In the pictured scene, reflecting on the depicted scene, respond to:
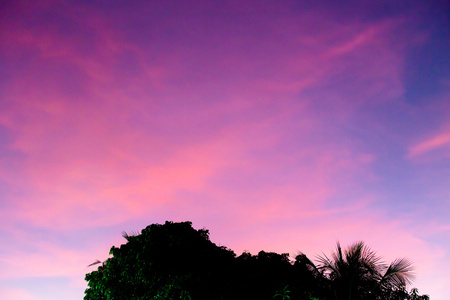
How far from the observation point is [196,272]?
13539mm

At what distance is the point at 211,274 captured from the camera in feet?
44.9

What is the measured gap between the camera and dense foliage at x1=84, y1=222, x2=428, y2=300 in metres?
13.1

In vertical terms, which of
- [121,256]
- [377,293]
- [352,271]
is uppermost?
[121,256]

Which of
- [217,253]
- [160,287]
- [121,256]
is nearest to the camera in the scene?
[160,287]

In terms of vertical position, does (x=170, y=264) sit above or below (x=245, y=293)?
above

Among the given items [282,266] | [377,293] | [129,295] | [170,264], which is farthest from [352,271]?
[129,295]

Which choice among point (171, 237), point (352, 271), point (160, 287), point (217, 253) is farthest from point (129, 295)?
point (352, 271)

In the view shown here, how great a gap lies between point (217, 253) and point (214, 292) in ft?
7.81

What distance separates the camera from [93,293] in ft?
45.0

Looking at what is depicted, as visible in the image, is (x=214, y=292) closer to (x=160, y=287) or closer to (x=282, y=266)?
(x=160, y=287)

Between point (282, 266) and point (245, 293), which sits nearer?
point (245, 293)

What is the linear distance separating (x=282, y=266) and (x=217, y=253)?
3673mm

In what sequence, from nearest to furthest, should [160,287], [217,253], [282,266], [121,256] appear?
[160,287] < [121,256] < [217,253] < [282,266]

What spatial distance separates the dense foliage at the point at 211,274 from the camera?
13062 mm
